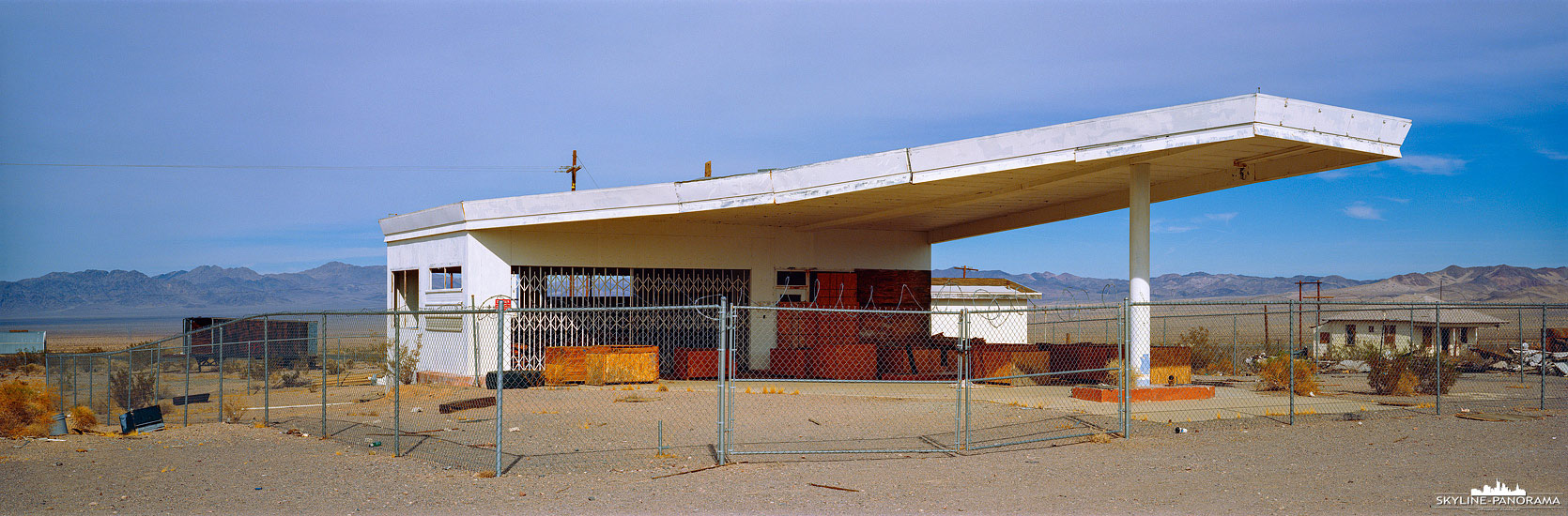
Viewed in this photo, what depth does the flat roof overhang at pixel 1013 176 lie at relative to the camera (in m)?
12.6

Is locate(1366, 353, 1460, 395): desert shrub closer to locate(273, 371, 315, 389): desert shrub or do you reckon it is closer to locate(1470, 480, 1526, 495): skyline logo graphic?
locate(1470, 480, 1526, 495): skyline logo graphic

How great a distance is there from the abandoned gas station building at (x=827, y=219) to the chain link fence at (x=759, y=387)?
0.39 metres

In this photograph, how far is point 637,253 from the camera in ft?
65.9

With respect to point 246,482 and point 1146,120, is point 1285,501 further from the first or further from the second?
point 246,482

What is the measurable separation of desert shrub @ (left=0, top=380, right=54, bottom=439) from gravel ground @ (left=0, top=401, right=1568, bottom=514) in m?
0.65

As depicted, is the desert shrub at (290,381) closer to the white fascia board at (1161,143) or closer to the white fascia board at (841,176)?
the white fascia board at (841,176)

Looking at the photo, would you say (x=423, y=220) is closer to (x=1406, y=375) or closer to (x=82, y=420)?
(x=82, y=420)

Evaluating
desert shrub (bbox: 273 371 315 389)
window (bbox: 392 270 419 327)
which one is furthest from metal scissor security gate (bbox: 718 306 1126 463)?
desert shrub (bbox: 273 371 315 389)

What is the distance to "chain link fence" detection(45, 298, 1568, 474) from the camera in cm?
1116

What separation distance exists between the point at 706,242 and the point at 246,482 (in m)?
12.4

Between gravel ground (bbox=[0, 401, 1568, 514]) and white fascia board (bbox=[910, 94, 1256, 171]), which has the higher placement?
white fascia board (bbox=[910, 94, 1256, 171])

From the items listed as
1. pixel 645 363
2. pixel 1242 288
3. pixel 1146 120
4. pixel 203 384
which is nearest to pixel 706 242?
pixel 645 363

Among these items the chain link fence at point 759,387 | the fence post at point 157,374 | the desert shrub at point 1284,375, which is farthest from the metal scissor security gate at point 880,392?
the fence post at point 157,374

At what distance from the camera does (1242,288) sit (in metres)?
161
